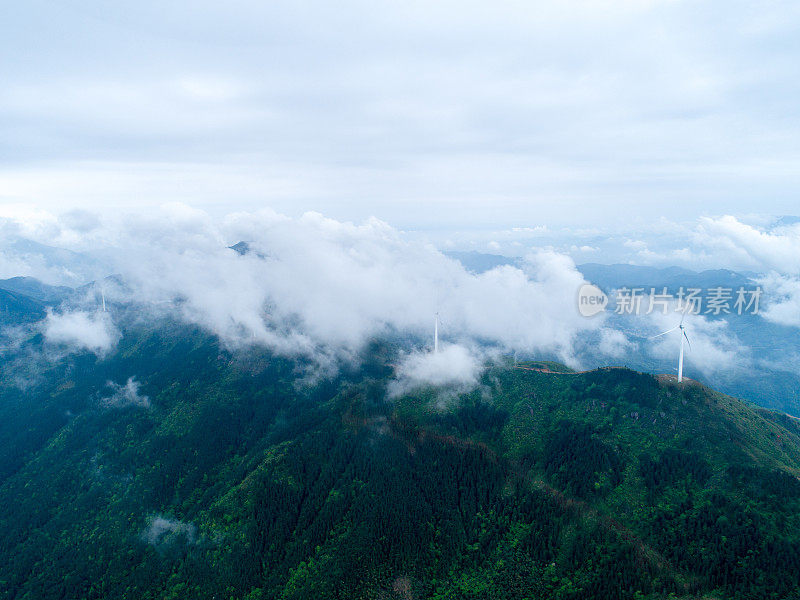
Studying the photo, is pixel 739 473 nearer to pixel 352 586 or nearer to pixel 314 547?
pixel 352 586

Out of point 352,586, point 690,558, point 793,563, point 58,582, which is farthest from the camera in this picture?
point 58,582

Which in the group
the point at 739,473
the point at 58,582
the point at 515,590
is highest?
the point at 739,473

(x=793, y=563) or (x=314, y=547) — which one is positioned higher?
(x=793, y=563)

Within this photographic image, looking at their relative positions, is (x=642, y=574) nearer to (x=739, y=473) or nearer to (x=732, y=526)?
(x=732, y=526)

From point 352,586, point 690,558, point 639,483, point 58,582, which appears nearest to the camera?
point 690,558

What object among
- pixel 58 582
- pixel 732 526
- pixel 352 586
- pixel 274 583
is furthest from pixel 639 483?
pixel 58 582

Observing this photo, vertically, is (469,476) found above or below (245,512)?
above

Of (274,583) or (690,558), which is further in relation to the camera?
(274,583)

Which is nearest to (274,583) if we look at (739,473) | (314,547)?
(314,547)

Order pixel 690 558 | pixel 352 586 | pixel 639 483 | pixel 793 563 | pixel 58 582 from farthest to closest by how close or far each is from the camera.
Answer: pixel 58 582, pixel 639 483, pixel 352 586, pixel 690 558, pixel 793 563
